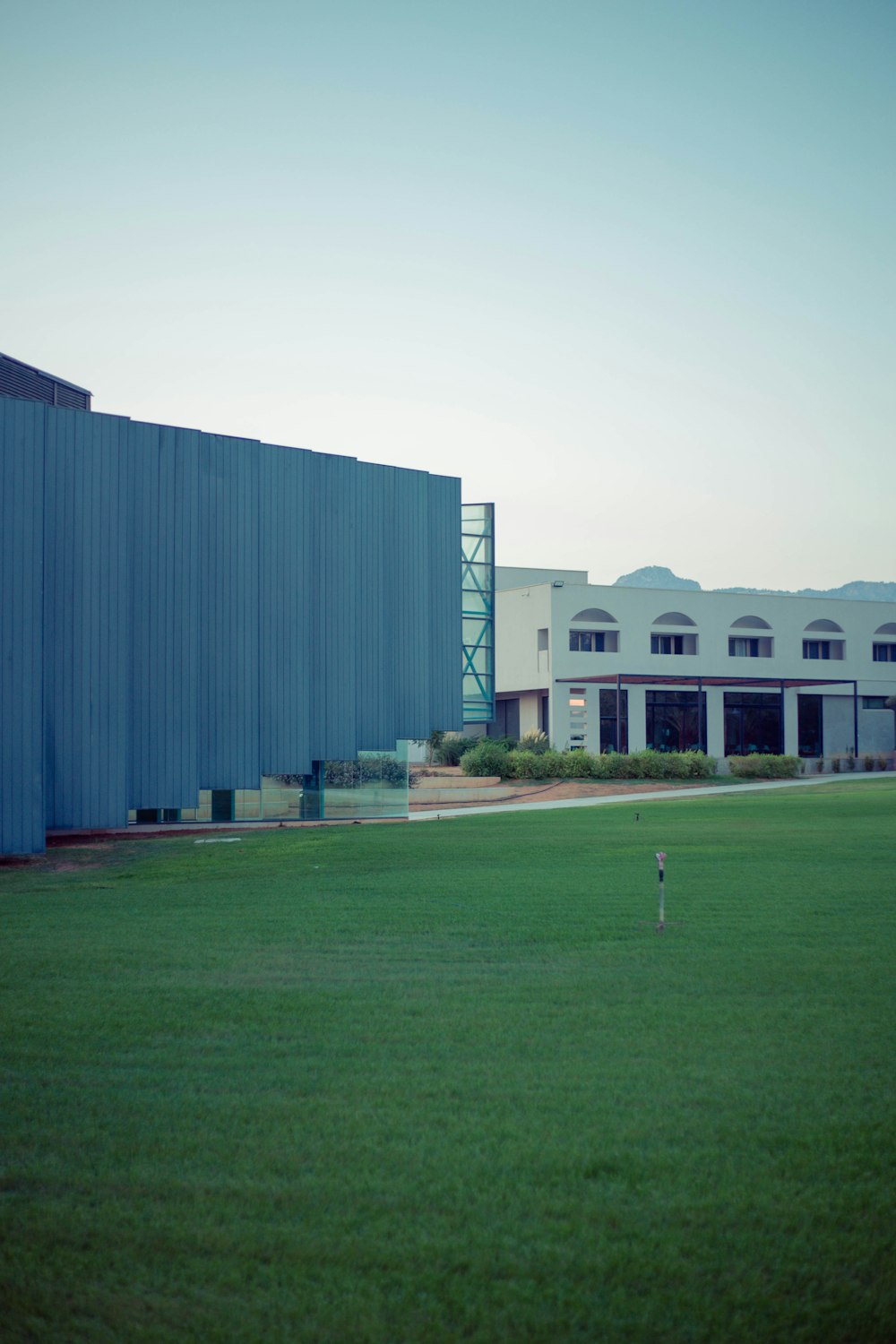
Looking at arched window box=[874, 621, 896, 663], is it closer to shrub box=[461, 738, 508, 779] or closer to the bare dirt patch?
the bare dirt patch

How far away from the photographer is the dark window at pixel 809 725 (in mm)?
56031

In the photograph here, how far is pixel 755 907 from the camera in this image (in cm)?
1229

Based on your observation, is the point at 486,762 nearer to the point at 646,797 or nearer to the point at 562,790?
the point at 562,790

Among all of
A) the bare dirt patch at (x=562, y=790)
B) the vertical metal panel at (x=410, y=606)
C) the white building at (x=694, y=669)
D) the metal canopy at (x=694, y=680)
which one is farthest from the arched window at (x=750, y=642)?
the vertical metal panel at (x=410, y=606)

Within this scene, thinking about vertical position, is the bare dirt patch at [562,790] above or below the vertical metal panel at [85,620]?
below

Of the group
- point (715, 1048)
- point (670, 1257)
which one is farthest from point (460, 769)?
point (670, 1257)

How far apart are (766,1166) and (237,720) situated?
20.1 meters

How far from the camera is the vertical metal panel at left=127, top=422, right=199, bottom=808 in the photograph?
2291cm

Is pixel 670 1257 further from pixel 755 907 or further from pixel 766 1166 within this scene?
pixel 755 907

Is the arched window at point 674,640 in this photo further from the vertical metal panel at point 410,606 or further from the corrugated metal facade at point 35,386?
the corrugated metal facade at point 35,386

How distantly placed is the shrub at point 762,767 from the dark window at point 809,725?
37.2 feet

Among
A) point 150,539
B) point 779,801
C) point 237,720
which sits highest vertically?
point 150,539

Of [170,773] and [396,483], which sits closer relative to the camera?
[170,773]

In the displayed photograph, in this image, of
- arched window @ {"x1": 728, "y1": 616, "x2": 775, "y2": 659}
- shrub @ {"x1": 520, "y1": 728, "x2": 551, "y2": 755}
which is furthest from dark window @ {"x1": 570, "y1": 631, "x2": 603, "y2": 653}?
arched window @ {"x1": 728, "y1": 616, "x2": 775, "y2": 659}
